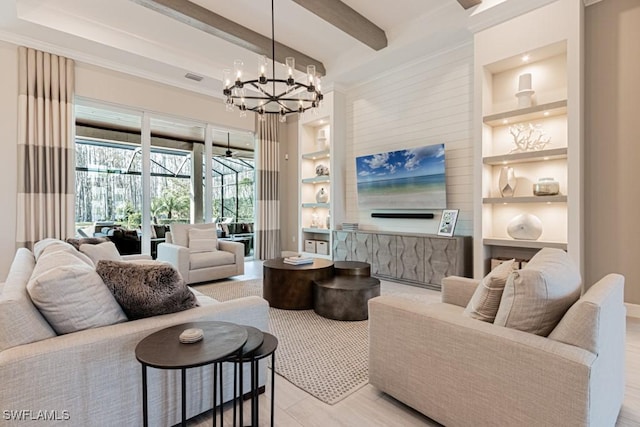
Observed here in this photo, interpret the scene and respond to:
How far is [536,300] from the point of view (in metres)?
1.39

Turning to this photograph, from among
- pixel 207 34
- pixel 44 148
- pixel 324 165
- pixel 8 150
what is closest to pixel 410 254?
pixel 324 165

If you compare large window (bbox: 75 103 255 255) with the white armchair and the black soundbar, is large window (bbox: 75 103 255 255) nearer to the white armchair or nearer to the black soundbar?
the white armchair

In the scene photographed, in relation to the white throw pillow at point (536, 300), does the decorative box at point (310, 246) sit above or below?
below

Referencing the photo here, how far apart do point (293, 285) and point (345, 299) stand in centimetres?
66

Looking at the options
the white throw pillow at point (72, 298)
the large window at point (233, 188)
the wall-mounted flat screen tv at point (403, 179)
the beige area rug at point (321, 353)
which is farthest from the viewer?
the large window at point (233, 188)

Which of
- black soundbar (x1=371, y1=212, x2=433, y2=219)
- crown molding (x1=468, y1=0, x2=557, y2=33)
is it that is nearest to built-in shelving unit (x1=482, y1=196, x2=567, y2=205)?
black soundbar (x1=371, y1=212, x2=433, y2=219)

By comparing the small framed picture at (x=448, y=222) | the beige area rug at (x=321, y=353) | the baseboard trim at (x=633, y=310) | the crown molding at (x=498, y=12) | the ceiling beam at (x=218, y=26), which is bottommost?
the beige area rug at (x=321, y=353)

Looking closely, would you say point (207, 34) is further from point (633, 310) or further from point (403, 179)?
point (633, 310)

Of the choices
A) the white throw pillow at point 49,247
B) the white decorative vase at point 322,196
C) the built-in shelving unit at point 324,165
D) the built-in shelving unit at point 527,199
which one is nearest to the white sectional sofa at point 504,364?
the built-in shelving unit at point 527,199

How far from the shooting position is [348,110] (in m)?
6.04

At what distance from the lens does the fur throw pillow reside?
5.16 feet

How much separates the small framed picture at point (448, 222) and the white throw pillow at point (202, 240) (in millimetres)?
3430

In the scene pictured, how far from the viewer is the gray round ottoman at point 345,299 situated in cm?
315

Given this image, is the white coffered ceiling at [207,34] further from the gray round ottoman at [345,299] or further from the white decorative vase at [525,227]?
the gray round ottoman at [345,299]
